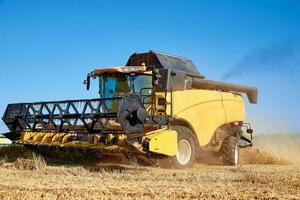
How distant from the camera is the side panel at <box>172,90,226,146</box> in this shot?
9801mm

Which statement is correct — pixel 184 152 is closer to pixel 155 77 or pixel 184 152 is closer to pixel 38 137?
pixel 155 77

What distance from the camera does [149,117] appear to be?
9.05 metres

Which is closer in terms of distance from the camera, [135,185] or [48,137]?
[135,185]

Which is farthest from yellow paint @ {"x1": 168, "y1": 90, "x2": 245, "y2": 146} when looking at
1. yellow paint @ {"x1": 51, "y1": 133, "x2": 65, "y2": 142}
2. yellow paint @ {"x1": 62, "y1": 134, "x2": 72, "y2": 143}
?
yellow paint @ {"x1": 51, "y1": 133, "x2": 65, "y2": 142}

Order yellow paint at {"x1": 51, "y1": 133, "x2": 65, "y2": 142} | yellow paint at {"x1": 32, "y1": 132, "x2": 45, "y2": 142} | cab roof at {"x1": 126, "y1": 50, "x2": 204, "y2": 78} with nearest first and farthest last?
yellow paint at {"x1": 51, "y1": 133, "x2": 65, "y2": 142} → yellow paint at {"x1": 32, "y1": 132, "x2": 45, "y2": 142} → cab roof at {"x1": 126, "y1": 50, "x2": 204, "y2": 78}

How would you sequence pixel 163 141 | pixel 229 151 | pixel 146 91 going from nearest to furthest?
pixel 163 141 → pixel 146 91 → pixel 229 151

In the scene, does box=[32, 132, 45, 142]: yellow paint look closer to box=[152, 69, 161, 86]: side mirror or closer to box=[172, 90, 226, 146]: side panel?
box=[152, 69, 161, 86]: side mirror

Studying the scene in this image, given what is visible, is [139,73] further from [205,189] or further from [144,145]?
[205,189]

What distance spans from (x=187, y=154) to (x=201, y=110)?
133cm

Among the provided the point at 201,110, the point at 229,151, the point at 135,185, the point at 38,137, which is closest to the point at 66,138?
the point at 38,137

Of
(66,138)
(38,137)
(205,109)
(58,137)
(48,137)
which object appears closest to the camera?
(66,138)

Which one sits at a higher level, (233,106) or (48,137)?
(233,106)

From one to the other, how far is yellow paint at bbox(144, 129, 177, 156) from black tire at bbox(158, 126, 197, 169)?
0.89 ft

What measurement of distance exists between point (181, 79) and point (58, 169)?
3.69 meters
